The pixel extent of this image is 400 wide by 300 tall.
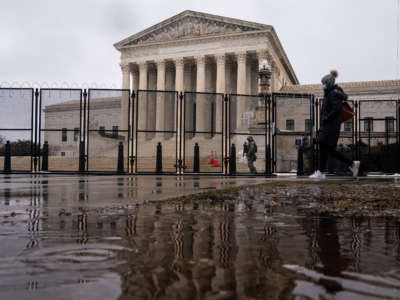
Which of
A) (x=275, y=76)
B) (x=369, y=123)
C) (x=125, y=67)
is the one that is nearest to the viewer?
(x=369, y=123)

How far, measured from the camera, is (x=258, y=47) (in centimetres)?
4272

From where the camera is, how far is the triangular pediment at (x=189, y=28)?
44.2 metres

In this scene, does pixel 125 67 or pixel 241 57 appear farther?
pixel 125 67

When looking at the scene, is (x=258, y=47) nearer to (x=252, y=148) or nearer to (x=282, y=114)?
(x=282, y=114)

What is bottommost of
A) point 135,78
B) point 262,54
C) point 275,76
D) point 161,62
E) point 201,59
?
point 275,76

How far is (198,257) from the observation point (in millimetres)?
1433

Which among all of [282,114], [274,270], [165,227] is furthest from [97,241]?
[282,114]

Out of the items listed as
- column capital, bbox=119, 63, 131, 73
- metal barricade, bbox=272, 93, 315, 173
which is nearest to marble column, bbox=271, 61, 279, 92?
column capital, bbox=119, 63, 131, 73

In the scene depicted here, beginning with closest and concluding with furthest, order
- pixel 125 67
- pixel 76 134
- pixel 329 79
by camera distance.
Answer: pixel 329 79 → pixel 76 134 → pixel 125 67

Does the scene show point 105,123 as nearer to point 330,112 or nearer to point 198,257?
point 330,112

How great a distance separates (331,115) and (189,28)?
41.5m

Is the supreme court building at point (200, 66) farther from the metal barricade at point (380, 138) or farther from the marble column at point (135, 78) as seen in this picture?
the metal barricade at point (380, 138)

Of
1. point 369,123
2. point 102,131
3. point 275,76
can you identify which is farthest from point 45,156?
point 275,76

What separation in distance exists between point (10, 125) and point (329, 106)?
11.3m
